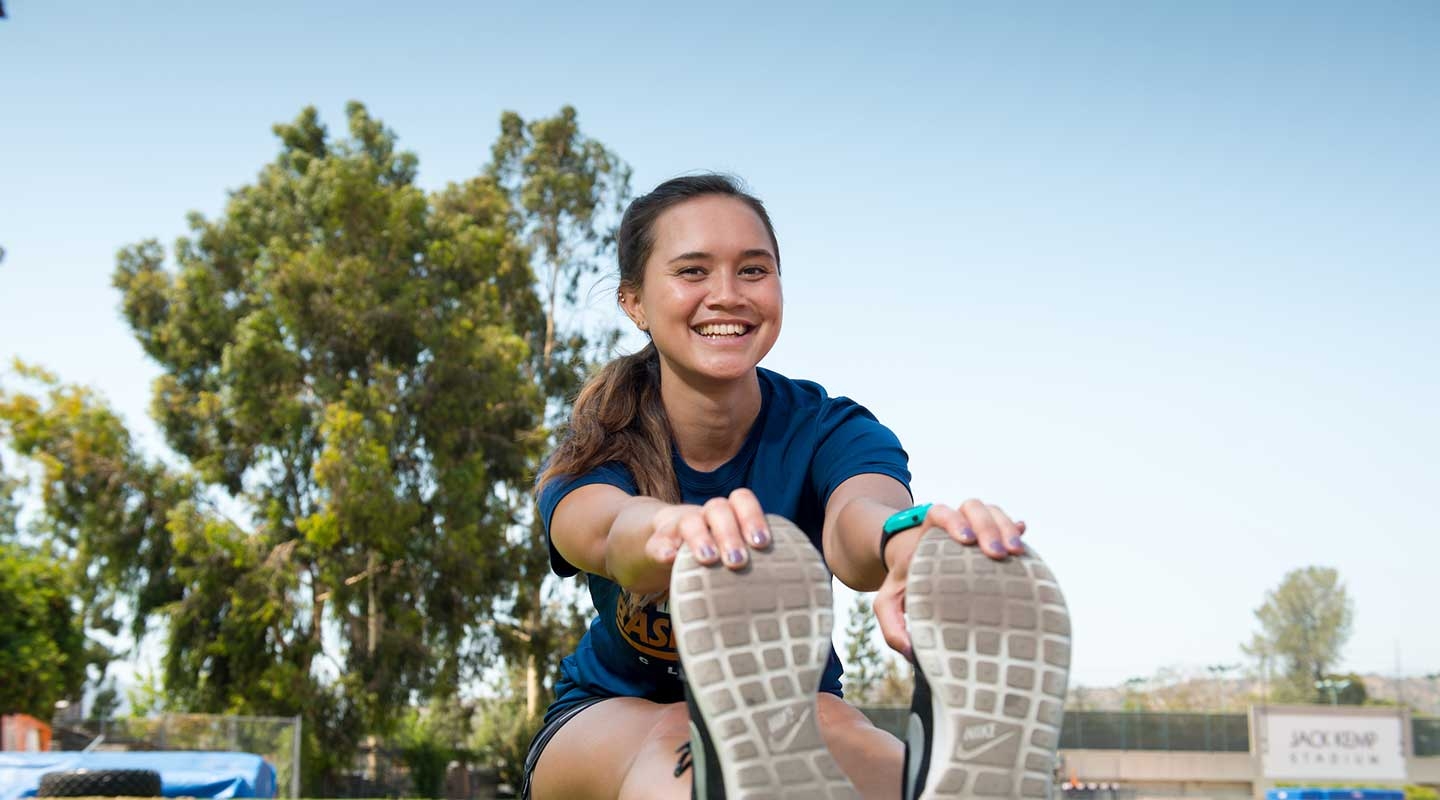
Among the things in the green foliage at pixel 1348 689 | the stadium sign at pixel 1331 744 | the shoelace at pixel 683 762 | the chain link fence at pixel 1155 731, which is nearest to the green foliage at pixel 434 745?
the chain link fence at pixel 1155 731

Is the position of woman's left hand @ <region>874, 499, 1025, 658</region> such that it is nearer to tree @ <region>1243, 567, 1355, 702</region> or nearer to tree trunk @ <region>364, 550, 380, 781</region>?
tree trunk @ <region>364, 550, 380, 781</region>

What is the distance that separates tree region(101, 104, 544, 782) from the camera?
20406mm

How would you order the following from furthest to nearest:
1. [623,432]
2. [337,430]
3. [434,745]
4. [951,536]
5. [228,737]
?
[434,745] < [337,430] < [228,737] < [623,432] < [951,536]

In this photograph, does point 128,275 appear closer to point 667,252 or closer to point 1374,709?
point 667,252

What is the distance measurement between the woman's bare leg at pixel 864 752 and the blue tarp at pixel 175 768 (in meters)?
6.95

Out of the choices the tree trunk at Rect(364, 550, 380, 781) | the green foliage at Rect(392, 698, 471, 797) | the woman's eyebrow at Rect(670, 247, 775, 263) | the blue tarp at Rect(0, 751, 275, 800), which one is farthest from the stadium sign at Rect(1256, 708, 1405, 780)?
the woman's eyebrow at Rect(670, 247, 775, 263)

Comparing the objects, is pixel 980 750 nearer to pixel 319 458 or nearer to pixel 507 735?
pixel 319 458

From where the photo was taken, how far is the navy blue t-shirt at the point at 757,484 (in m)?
2.37

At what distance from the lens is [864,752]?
1.92 metres

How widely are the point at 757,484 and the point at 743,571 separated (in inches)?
43.5

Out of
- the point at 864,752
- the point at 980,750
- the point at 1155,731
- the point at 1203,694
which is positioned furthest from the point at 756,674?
the point at 1203,694

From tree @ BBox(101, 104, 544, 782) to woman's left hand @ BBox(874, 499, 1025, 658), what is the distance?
19.0 m

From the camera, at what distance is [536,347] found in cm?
2548

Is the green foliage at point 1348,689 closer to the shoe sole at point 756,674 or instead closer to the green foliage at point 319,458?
the green foliage at point 319,458
